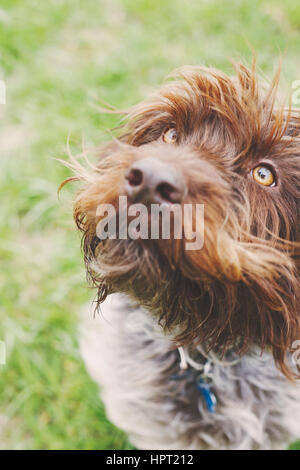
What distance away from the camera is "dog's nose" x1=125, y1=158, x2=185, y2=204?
5.15ft

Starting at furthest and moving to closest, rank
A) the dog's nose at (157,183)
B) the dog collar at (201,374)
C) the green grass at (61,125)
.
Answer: the green grass at (61,125)
the dog collar at (201,374)
the dog's nose at (157,183)

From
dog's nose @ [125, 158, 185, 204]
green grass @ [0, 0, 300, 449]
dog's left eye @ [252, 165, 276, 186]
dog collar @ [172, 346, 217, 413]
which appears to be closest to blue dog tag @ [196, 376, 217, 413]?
dog collar @ [172, 346, 217, 413]

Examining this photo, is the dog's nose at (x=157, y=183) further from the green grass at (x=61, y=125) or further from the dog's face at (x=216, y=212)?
the green grass at (x=61, y=125)

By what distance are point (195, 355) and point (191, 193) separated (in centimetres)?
123

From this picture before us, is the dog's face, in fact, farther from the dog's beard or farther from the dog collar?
the dog collar

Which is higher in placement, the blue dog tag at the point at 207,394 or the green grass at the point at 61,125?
the green grass at the point at 61,125

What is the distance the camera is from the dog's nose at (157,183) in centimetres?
157

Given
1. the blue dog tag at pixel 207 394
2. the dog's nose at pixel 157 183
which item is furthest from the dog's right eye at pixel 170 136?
the blue dog tag at pixel 207 394

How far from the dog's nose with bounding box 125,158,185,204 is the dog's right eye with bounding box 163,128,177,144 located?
59 centimetres

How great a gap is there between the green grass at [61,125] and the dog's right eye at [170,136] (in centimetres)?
78

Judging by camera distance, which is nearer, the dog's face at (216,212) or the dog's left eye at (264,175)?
the dog's face at (216,212)
